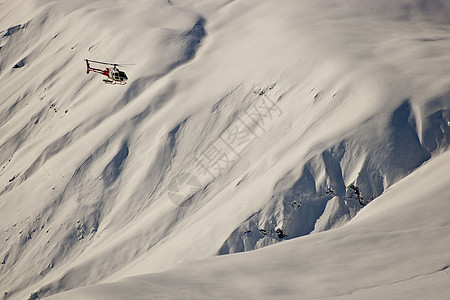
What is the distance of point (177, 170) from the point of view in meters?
42.8

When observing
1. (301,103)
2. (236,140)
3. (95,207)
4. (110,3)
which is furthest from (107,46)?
(301,103)

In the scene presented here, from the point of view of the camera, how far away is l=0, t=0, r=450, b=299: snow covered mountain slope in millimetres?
32125

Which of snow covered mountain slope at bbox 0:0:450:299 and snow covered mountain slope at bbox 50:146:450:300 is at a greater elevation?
snow covered mountain slope at bbox 50:146:450:300

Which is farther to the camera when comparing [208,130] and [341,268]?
[208,130]

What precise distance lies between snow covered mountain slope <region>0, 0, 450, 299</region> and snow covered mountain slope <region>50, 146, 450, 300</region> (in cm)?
113

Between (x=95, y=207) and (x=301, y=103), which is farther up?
(x=301, y=103)

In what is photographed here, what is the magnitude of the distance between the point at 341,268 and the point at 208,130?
77.3ft

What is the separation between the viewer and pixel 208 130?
142 feet

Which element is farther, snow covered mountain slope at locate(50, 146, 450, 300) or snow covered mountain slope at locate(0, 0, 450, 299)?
snow covered mountain slope at locate(0, 0, 450, 299)

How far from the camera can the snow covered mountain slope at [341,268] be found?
1938 centimetres

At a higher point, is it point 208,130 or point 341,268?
point 341,268

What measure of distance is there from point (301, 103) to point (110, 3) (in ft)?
119

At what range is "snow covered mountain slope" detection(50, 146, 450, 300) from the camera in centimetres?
1938

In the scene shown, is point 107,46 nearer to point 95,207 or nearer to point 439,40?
point 95,207
